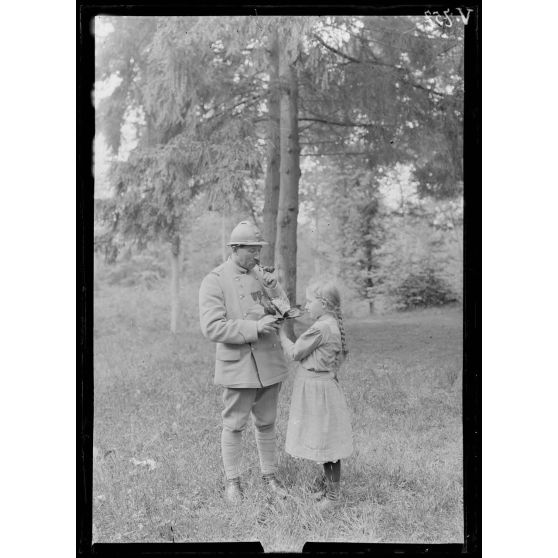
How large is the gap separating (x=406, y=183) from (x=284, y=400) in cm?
244

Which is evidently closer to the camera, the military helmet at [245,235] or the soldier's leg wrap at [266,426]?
the military helmet at [245,235]

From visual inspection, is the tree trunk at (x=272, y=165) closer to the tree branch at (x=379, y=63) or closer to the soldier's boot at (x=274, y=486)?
the tree branch at (x=379, y=63)

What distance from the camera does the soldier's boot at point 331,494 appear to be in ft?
12.7

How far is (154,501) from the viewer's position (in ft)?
13.2

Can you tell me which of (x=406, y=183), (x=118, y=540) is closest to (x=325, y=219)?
(x=406, y=183)

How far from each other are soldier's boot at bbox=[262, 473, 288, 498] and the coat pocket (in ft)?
3.29

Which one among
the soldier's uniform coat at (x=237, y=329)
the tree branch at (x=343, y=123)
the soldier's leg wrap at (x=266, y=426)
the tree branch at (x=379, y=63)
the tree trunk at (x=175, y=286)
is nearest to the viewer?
the soldier's uniform coat at (x=237, y=329)

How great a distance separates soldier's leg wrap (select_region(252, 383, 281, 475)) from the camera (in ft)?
13.6

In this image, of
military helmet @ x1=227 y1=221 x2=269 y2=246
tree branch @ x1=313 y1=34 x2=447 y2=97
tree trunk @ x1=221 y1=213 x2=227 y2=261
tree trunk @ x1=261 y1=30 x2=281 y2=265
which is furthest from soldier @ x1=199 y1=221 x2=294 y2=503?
tree branch @ x1=313 y1=34 x2=447 y2=97

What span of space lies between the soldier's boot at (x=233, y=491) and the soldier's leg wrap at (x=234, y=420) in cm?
4

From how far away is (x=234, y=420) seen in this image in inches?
159

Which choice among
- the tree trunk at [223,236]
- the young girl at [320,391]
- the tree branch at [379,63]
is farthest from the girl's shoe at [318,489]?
the tree branch at [379,63]

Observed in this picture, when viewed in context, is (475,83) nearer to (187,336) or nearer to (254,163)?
(254,163)

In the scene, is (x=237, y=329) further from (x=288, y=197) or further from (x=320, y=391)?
(x=288, y=197)
